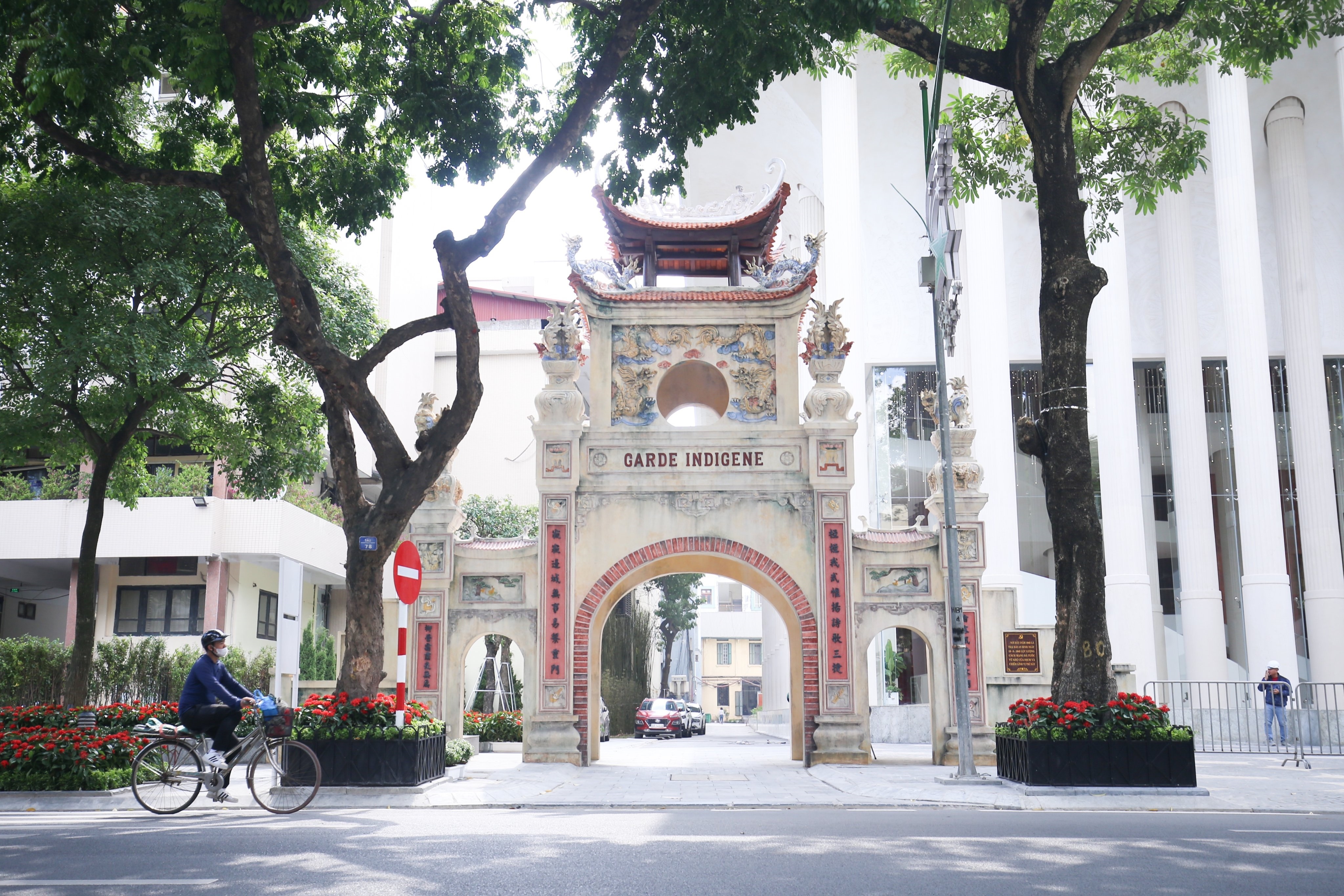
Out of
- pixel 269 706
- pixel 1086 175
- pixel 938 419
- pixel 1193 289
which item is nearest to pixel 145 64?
pixel 269 706

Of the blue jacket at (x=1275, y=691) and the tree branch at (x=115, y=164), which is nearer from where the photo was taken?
the tree branch at (x=115, y=164)

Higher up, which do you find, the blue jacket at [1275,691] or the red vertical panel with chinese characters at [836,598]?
the red vertical panel with chinese characters at [836,598]

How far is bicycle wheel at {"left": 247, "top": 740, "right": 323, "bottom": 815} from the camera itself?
11.3 meters

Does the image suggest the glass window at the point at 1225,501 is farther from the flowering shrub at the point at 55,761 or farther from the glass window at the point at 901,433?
the flowering shrub at the point at 55,761

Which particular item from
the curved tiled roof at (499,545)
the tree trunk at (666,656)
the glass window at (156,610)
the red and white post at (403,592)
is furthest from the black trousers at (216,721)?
the tree trunk at (666,656)

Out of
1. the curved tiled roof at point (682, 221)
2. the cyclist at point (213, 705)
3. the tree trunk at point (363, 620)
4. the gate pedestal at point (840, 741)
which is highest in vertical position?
the curved tiled roof at point (682, 221)

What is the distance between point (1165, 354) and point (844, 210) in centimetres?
1076

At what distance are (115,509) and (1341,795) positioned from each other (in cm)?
3151

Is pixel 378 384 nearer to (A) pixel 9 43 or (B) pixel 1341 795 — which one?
(A) pixel 9 43

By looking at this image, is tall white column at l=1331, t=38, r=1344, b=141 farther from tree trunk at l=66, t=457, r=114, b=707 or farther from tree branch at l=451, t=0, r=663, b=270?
tree trunk at l=66, t=457, r=114, b=707

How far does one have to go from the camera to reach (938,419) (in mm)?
16797

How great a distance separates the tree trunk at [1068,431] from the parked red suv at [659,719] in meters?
25.0

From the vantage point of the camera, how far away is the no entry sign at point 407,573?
14.0m

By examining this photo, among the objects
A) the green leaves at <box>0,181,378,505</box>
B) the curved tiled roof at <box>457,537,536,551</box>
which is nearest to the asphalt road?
the green leaves at <box>0,181,378,505</box>
